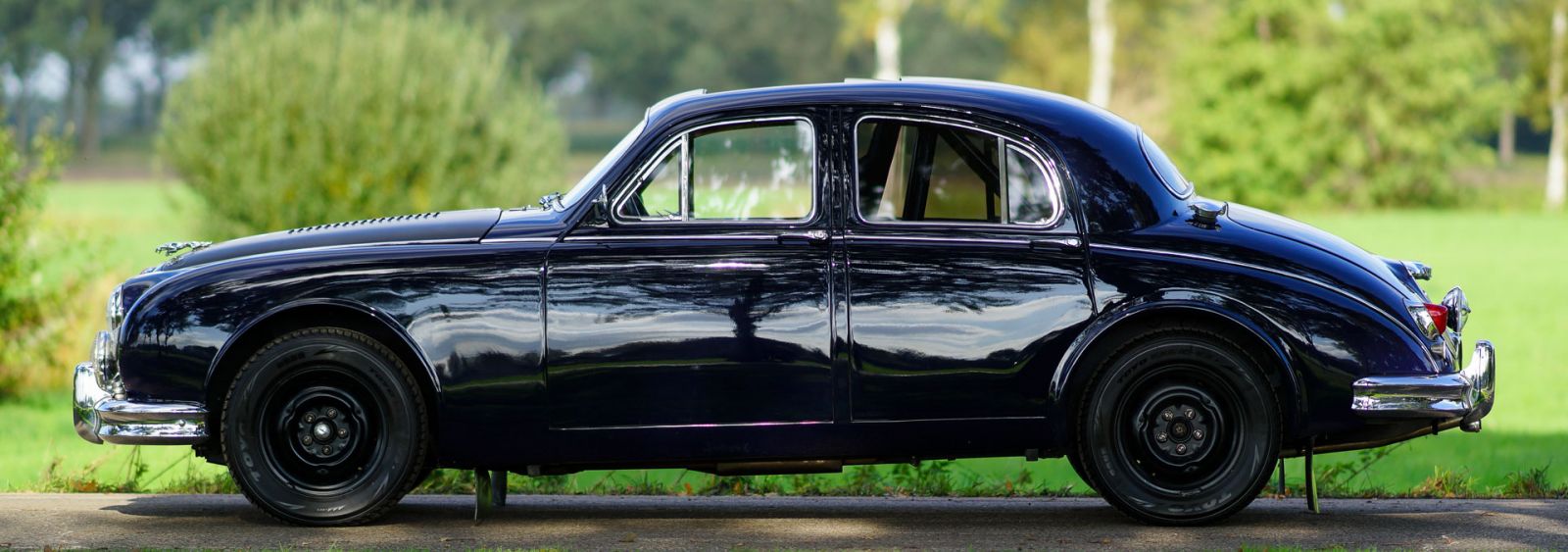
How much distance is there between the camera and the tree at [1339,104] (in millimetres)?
60406

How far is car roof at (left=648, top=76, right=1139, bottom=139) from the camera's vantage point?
655 centimetres

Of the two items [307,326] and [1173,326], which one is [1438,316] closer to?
[1173,326]

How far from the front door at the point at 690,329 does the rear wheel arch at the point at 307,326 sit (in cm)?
50

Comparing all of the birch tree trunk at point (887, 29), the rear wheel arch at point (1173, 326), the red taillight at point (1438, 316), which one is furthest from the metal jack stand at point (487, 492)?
the birch tree trunk at point (887, 29)

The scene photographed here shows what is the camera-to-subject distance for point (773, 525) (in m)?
6.64

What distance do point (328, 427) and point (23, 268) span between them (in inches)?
426

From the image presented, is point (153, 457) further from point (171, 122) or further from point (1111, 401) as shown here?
point (171, 122)

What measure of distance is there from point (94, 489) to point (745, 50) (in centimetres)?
8979

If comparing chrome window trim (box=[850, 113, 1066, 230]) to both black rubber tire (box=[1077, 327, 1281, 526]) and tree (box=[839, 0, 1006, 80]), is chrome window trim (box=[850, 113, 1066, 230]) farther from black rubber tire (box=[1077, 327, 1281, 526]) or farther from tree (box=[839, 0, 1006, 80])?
tree (box=[839, 0, 1006, 80])

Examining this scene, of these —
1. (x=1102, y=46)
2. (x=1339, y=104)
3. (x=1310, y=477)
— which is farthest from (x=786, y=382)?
(x=1339, y=104)

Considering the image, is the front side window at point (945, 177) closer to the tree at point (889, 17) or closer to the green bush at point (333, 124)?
the green bush at point (333, 124)

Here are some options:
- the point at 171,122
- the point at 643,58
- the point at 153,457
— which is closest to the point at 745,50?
the point at 643,58

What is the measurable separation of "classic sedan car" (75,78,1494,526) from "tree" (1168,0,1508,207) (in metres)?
55.9

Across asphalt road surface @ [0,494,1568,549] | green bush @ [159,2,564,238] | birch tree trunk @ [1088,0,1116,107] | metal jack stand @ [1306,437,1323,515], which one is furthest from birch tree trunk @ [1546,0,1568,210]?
metal jack stand @ [1306,437,1323,515]
